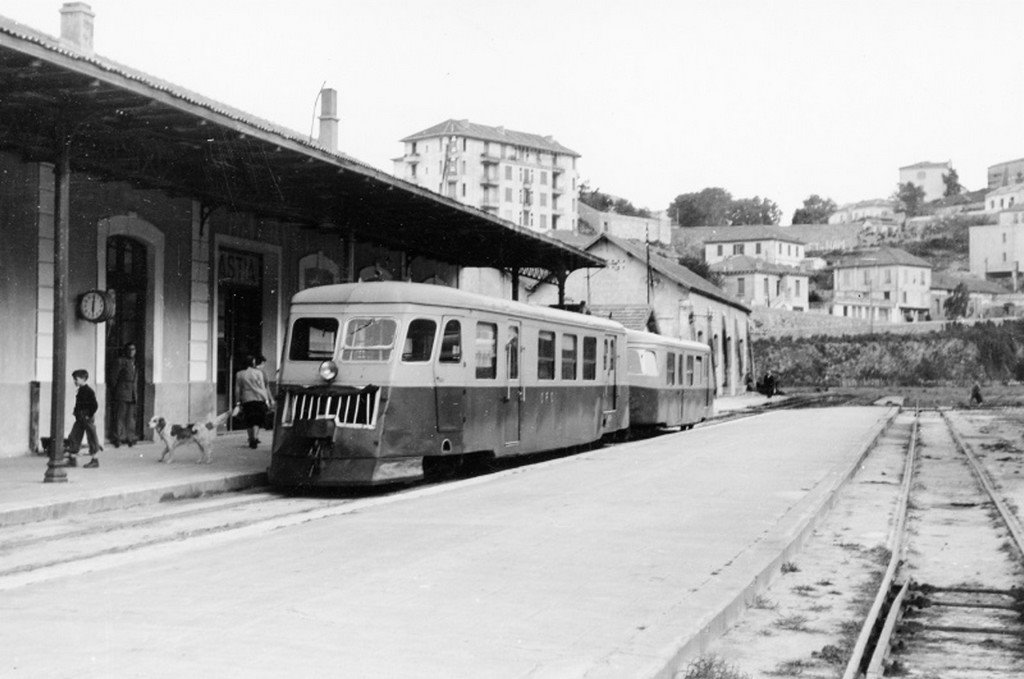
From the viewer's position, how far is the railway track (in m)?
7.20

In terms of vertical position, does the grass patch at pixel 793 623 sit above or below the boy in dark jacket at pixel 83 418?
below

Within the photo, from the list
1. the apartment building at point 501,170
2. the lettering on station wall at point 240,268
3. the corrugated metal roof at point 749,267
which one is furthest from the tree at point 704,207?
the lettering on station wall at point 240,268

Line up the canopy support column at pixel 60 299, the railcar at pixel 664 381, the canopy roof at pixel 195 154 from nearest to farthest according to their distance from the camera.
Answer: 1. the canopy roof at pixel 195 154
2. the canopy support column at pixel 60 299
3. the railcar at pixel 664 381

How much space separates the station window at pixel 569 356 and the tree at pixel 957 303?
11560cm

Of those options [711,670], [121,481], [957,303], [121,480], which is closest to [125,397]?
[121,480]

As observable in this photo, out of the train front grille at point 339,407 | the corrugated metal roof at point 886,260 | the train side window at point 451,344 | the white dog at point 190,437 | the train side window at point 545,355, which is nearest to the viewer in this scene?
the train front grille at point 339,407

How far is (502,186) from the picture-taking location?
415ft

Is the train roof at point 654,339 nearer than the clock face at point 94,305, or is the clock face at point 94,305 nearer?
the clock face at point 94,305

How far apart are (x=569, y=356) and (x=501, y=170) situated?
107m

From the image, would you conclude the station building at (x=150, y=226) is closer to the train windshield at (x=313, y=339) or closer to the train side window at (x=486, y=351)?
the train windshield at (x=313, y=339)

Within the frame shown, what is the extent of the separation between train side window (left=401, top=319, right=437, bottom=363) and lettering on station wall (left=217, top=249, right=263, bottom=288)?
8379 millimetres

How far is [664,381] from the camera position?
89.2 feet

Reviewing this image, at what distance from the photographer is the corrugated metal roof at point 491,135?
401 feet

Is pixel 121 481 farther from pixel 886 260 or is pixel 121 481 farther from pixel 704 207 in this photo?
pixel 704 207
